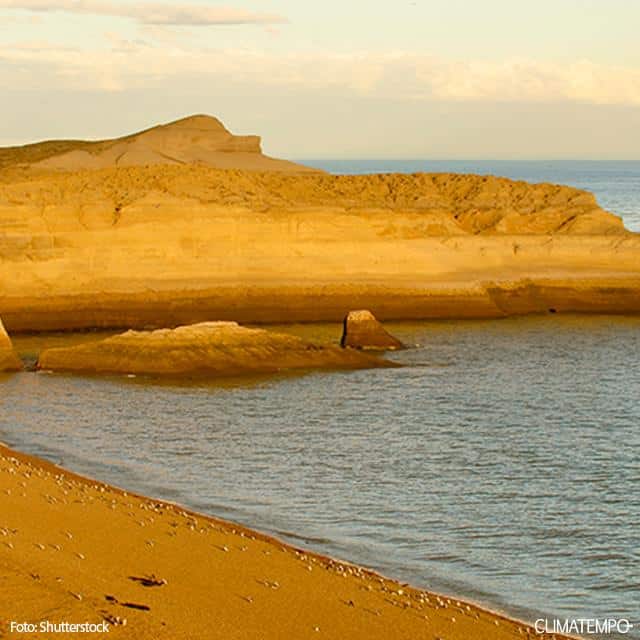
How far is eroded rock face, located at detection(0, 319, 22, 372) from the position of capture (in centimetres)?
2870

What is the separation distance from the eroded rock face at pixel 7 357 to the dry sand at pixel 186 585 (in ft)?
45.4

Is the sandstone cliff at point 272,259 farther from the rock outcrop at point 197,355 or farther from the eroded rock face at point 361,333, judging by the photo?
the rock outcrop at point 197,355

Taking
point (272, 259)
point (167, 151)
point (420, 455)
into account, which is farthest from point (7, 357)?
point (167, 151)

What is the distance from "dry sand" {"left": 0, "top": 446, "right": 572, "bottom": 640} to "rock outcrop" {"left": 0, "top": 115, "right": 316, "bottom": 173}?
1820 inches

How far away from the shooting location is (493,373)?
29062mm

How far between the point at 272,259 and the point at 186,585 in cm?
2854

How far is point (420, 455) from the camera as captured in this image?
20.3 metres

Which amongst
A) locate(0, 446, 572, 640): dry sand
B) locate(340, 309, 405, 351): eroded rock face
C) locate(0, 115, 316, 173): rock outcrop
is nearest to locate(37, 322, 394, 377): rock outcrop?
locate(340, 309, 405, 351): eroded rock face

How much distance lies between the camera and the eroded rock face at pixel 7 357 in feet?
94.2

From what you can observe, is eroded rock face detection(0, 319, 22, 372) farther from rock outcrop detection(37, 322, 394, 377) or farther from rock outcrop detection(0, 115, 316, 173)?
rock outcrop detection(0, 115, 316, 173)

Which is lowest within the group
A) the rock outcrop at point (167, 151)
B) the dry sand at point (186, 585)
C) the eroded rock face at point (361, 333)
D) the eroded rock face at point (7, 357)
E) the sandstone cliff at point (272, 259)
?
the eroded rock face at point (7, 357)

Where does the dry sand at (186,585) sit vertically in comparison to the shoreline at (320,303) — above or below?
below

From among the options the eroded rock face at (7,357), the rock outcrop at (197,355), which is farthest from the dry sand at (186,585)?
the eroded rock face at (7,357)

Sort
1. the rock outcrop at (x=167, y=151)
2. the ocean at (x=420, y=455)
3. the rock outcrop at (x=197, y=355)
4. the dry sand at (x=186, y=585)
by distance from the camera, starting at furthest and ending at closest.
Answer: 1. the rock outcrop at (x=167, y=151)
2. the rock outcrop at (x=197, y=355)
3. the ocean at (x=420, y=455)
4. the dry sand at (x=186, y=585)
